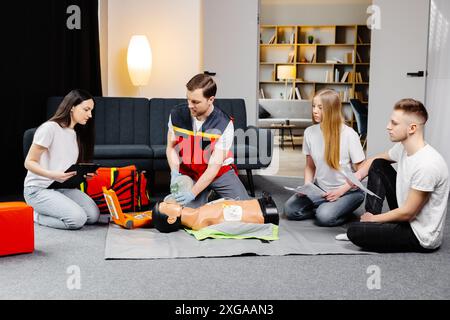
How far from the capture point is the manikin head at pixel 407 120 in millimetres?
2846

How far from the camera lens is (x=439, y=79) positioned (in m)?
5.48

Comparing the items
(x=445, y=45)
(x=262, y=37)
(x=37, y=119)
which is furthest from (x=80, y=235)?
(x=262, y=37)

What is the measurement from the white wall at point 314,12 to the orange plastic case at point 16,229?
8.73 meters

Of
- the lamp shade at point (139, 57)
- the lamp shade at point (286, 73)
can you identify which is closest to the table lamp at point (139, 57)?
the lamp shade at point (139, 57)

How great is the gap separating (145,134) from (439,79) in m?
2.70

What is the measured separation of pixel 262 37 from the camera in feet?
36.1

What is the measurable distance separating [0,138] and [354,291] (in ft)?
10.4

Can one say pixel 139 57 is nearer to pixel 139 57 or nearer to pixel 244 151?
pixel 139 57

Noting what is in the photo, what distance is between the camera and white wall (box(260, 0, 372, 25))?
10734 mm

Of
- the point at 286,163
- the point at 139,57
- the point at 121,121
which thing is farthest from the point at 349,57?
the point at 121,121

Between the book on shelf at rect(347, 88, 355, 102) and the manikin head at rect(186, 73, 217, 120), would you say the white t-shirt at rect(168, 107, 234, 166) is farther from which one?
the book on shelf at rect(347, 88, 355, 102)

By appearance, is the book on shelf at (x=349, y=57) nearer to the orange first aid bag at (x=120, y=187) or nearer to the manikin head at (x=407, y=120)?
the orange first aid bag at (x=120, y=187)

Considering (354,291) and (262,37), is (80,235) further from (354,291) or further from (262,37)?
(262,37)

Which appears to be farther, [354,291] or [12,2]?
[12,2]
